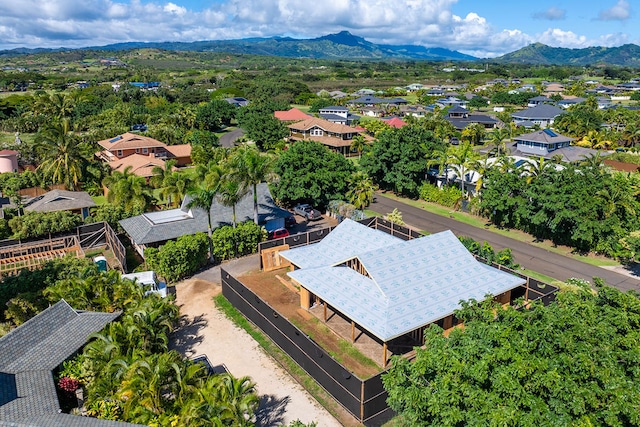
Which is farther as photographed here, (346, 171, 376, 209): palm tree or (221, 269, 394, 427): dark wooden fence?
(346, 171, 376, 209): palm tree

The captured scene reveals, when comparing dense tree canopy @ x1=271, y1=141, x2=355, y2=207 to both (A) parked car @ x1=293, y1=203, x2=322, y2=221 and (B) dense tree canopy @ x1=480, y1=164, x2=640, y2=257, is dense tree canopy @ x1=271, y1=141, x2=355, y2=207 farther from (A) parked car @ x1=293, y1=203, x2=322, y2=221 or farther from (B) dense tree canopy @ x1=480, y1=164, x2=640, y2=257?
(B) dense tree canopy @ x1=480, y1=164, x2=640, y2=257

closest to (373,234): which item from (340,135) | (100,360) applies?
(100,360)

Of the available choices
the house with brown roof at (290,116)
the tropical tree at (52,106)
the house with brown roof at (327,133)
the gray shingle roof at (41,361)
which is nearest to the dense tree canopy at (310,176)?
the gray shingle roof at (41,361)

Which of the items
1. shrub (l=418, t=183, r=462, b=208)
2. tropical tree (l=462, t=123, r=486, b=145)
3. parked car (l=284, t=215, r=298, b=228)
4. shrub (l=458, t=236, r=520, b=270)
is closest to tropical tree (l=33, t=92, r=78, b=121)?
parked car (l=284, t=215, r=298, b=228)

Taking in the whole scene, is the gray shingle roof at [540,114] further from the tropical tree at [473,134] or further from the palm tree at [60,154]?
the palm tree at [60,154]

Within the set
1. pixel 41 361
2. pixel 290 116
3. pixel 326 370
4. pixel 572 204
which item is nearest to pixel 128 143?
pixel 290 116

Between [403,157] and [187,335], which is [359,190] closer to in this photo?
[403,157]
